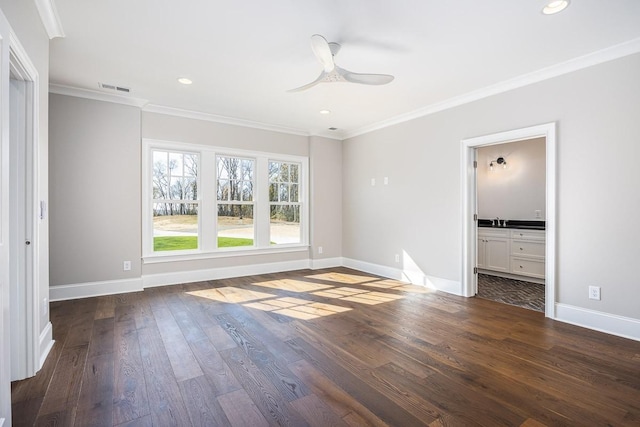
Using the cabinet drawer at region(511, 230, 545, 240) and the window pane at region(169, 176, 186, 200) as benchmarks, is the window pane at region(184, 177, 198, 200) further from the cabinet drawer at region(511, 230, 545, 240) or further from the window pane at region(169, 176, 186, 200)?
the cabinet drawer at region(511, 230, 545, 240)

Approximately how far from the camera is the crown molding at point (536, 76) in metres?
2.82

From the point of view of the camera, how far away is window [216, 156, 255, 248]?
522 centimetres

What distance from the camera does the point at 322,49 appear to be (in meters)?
2.42

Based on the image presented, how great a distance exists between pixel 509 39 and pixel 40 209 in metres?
4.09

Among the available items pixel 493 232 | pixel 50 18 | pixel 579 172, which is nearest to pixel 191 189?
pixel 50 18

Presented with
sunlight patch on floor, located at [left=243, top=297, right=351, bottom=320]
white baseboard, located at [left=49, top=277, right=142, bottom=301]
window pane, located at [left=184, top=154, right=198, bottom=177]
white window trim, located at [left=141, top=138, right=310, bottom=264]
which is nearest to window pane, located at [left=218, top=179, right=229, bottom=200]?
white window trim, located at [left=141, top=138, right=310, bottom=264]

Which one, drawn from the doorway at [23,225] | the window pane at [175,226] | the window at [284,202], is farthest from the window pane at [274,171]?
the doorway at [23,225]

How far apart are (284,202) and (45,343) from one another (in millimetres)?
3888

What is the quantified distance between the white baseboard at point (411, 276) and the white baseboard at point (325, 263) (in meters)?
0.20

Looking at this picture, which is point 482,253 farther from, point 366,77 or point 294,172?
point 366,77

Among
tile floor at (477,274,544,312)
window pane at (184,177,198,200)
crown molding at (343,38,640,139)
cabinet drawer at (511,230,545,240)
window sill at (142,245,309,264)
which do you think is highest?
crown molding at (343,38,640,139)

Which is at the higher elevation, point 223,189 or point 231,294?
point 223,189

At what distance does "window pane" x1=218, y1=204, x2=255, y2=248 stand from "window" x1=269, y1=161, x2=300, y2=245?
1.31 ft

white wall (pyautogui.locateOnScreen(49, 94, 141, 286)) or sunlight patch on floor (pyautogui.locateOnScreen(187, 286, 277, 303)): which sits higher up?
white wall (pyautogui.locateOnScreen(49, 94, 141, 286))
